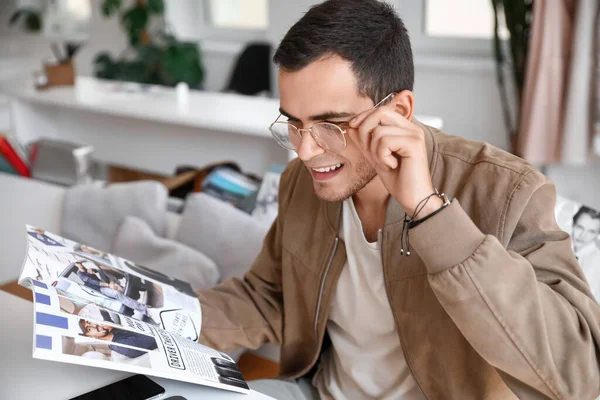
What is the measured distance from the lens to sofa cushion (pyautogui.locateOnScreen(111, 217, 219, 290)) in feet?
6.63

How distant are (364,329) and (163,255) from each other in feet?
3.13

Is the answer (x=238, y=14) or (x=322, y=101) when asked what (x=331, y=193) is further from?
(x=238, y=14)

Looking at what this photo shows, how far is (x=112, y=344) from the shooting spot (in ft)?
3.30

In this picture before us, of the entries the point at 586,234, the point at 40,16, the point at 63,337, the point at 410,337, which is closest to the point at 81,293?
the point at 63,337

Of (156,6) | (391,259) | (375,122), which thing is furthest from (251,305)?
(156,6)

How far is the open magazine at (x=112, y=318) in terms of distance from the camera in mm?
958

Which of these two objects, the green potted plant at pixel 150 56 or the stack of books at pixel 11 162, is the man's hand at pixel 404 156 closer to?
the stack of books at pixel 11 162

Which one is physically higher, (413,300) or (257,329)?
(413,300)

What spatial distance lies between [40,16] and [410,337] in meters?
5.83

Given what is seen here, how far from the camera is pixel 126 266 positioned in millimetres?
1228

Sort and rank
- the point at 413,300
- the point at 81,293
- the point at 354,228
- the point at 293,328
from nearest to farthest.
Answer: the point at 81,293, the point at 413,300, the point at 354,228, the point at 293,328

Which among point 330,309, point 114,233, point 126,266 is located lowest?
point 114,233

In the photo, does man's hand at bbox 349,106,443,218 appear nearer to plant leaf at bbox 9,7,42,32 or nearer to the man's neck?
the man's neck

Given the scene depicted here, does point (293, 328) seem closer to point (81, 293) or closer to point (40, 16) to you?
point (81, 293)
